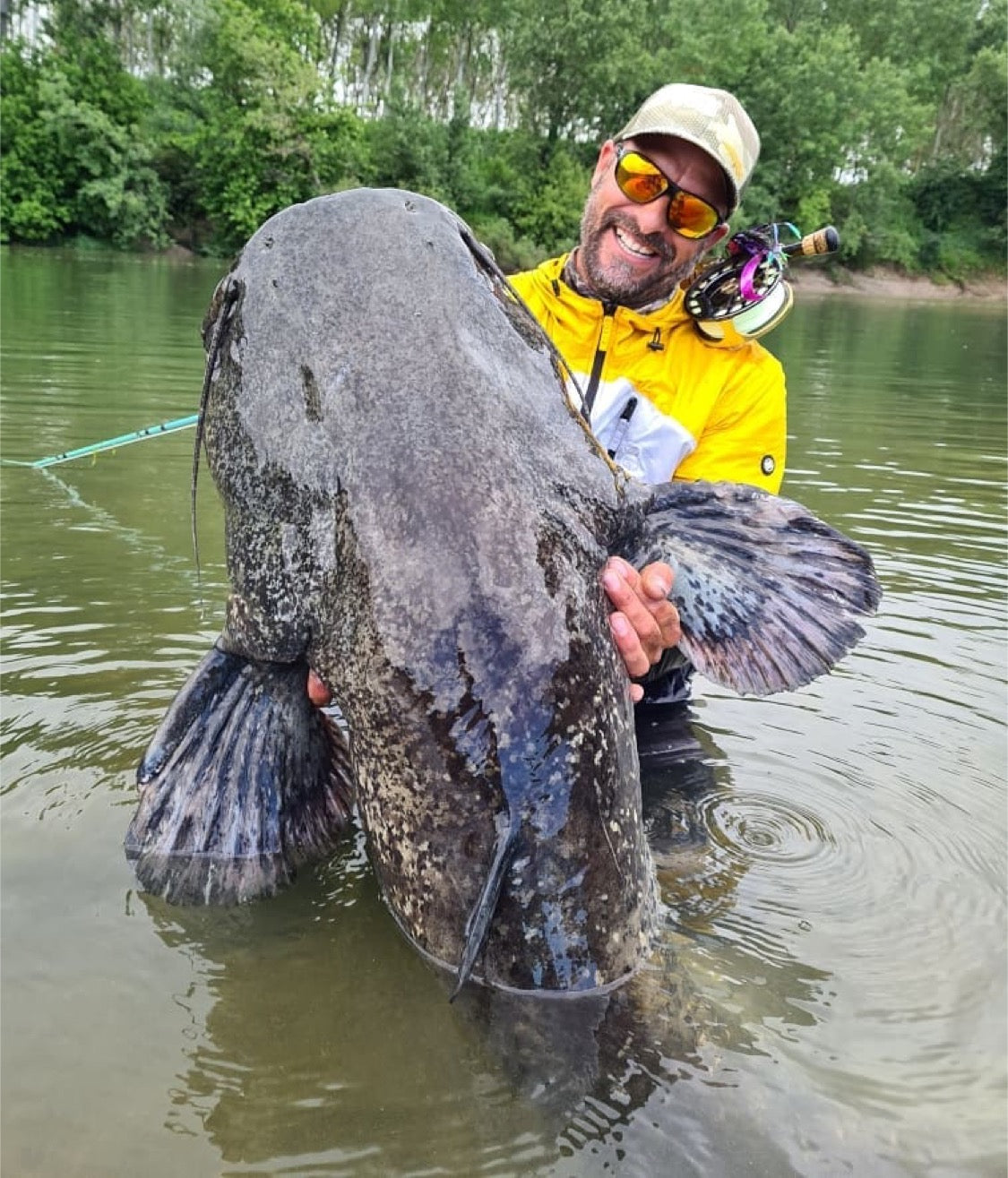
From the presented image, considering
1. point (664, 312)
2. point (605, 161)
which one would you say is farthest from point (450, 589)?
point (605, 161)

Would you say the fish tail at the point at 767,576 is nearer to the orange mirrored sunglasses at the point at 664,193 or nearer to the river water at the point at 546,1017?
the river water at the point at 546,1017

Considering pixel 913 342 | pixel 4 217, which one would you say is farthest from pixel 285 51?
pixel 913 342

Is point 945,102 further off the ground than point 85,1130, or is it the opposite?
point 945,102

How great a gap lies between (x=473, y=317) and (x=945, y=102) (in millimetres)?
59164

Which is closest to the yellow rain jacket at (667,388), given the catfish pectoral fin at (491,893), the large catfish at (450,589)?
the large catfish at (450,589)

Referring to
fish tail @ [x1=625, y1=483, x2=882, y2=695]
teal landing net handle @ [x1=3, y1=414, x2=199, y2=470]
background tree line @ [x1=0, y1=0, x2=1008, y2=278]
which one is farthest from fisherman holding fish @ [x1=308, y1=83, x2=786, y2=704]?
background tree line @ [x1=0, y1=0, x2=1008, y2=278]

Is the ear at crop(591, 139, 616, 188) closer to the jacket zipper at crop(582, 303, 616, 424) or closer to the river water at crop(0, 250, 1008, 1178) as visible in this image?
the jacket zipper at crop(582, 303, 616, 424)

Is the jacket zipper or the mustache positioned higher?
the mustache

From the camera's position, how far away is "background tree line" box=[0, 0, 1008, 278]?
1249 inches

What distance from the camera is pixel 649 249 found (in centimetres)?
301

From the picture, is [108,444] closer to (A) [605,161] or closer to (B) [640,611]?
(A) [605,161]

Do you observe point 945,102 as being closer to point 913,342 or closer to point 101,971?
point 913,342

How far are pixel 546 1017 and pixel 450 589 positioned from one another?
85 cm

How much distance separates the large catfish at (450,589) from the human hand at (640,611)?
0.13 ft
